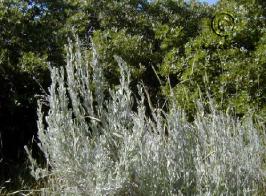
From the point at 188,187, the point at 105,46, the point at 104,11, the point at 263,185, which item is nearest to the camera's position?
the point at 188,187

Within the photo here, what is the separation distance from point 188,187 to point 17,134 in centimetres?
449

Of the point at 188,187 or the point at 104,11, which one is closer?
the point at 188,187

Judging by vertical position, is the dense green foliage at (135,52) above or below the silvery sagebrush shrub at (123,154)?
above

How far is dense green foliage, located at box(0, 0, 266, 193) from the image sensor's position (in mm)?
7000

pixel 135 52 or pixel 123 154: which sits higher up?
pixel 135 52

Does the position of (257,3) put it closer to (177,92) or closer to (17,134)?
(177,92)

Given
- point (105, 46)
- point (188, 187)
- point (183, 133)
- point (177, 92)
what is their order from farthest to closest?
point (105, 46) → point (177, 92) → point (183, 133) → point (188, 187)

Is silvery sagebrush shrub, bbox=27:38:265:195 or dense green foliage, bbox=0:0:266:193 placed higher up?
dense green foliage, bbox=0:0:266:193

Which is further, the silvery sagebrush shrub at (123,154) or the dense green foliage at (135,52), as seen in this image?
the dense green foliage at (135,52)

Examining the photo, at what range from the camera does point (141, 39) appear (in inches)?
327

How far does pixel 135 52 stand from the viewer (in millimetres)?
7988

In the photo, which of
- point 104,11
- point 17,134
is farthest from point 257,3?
point 17,134

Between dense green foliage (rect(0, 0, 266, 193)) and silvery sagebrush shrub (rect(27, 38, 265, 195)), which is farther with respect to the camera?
dense green foliage (rect(0, 0, 266, 193))

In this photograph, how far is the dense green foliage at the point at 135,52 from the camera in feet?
23.0
